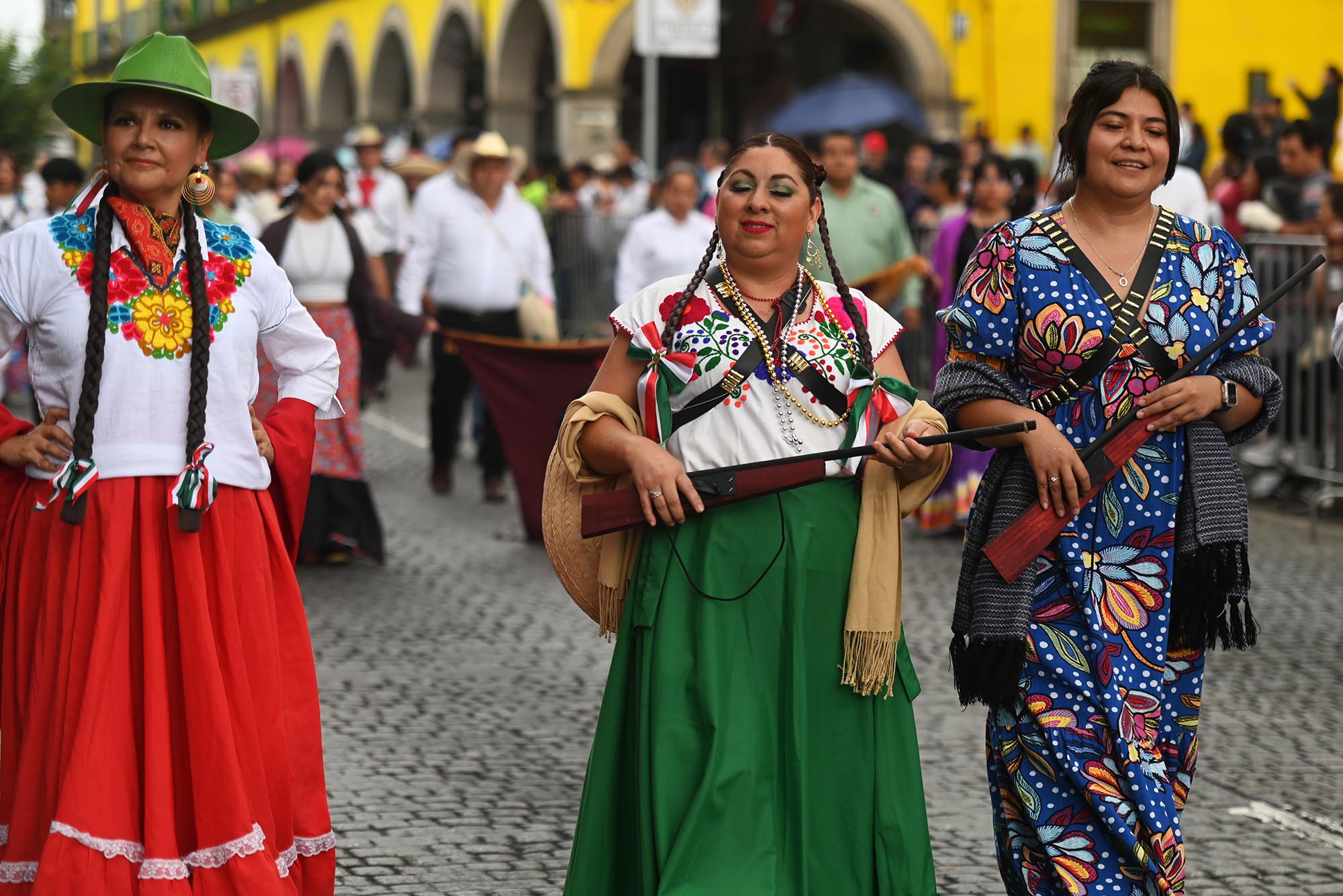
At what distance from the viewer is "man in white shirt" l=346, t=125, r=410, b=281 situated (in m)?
17.6

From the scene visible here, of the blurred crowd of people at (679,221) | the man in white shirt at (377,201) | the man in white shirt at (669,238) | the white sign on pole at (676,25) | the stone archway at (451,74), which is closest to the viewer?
the blurred crowd of people at (679,221)

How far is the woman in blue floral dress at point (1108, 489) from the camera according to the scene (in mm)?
4184

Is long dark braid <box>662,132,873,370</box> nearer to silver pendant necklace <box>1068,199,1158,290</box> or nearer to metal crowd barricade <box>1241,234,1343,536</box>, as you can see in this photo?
silver pendant necklace <box>1068,199,1158,290</box>

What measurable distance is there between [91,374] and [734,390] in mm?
1322

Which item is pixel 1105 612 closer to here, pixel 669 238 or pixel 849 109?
pixel 669 238

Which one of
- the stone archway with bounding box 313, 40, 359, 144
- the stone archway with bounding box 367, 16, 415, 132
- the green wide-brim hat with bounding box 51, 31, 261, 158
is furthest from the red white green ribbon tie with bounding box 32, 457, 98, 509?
the stone archway with bounding box 313, 40, 359, 144

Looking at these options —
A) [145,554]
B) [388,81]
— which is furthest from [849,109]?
[145,554]

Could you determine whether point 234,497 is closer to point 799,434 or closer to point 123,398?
point 123,398

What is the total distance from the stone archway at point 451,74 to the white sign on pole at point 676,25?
21707mm

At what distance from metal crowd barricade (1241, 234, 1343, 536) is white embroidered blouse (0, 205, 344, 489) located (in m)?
7.93

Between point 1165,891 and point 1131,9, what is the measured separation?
26.5 m

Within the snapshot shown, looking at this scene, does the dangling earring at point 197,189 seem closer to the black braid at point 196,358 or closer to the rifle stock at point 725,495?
the black braid at point 196,358

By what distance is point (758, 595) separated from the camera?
4.15 metres

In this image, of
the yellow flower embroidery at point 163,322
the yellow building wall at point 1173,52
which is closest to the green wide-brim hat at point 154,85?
the yellow flower embroidery at point 163,322
